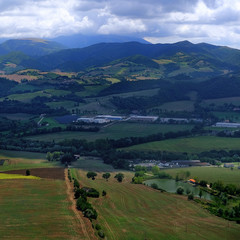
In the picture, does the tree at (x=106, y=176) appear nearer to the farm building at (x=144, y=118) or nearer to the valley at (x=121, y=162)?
the valley at (x=121, y=162)

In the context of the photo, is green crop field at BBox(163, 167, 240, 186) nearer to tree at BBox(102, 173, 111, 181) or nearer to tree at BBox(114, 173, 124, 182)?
tree at BBox(114, 173, 124, 182)

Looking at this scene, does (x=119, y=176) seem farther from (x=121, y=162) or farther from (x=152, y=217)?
(x=152, y=217)

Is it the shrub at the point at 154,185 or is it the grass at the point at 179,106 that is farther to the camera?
the grass at the point at 179,106

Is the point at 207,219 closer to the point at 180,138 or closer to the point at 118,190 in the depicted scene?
the point at 118,190

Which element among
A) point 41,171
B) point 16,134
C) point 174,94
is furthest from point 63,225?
point 174,94

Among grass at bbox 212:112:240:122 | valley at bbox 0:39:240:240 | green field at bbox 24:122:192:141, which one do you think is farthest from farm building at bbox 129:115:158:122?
grass at bbox 212:112:240:122

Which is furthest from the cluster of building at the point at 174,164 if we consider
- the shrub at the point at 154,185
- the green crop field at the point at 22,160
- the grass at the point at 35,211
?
the grass at the point at 35,211

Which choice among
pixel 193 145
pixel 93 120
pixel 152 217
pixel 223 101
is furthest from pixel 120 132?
pixel 223 101
